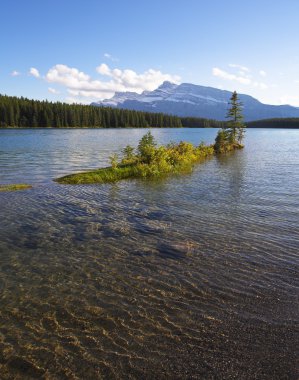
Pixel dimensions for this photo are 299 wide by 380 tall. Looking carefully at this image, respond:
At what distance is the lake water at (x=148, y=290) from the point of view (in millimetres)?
7711

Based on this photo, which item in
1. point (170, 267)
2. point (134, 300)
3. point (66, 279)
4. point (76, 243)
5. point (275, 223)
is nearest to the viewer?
point (134, 300)

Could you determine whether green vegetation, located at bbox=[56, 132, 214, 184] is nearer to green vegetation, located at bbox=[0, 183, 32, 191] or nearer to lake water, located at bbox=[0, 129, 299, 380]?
green vegetation, located at bbox=[0, 183, 32, 191]

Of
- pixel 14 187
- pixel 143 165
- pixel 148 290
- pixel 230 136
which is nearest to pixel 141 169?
pixel 143 165

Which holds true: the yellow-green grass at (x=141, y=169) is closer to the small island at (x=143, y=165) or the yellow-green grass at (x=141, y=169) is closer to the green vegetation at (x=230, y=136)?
the small island at (x=143, y=165)

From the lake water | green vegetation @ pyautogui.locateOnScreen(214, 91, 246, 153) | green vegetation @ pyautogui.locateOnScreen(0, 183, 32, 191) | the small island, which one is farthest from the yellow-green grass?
green vegetation @ pyautogui.locateOnScreen(214, 91, 246, 153)

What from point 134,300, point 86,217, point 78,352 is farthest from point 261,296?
point 86,217

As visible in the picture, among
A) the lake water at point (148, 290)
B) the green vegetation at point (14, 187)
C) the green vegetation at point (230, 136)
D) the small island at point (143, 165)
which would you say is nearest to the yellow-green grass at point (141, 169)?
the small island at point (143, 165)

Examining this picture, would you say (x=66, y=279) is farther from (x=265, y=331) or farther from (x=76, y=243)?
(x=265, y=331)

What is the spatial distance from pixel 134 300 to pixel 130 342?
78.6 inches

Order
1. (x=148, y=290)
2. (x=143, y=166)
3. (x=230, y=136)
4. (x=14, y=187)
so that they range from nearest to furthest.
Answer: (x=148, y=290) < (x=14, y=187) < (x=143, y=166) < (x=230, y=136)

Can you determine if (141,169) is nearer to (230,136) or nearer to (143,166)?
(143,166)

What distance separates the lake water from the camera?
7.71 m

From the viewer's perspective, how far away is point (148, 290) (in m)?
10.9

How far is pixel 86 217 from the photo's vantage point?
754 inches
